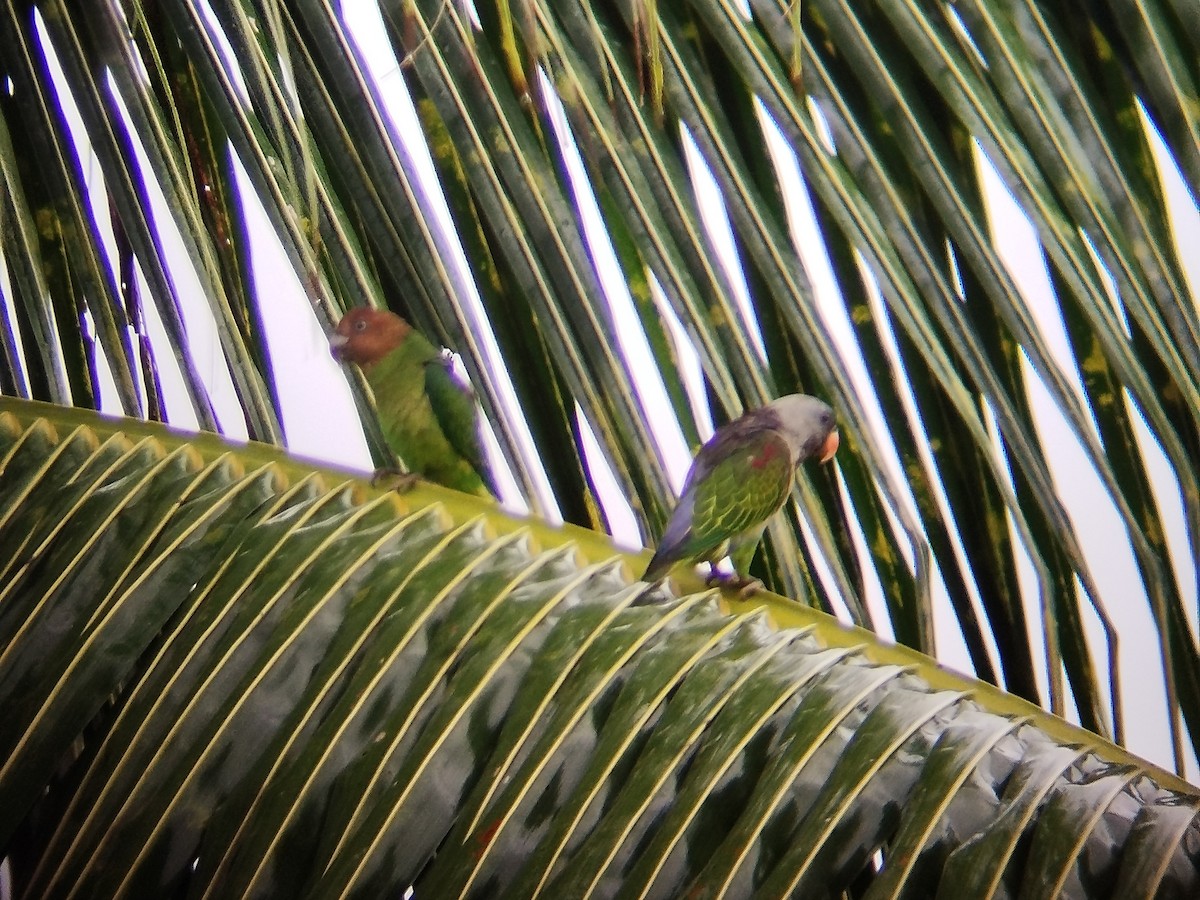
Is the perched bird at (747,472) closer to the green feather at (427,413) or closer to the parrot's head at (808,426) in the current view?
the parrot's head at (808,426)

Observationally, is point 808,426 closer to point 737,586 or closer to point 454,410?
point 737,586

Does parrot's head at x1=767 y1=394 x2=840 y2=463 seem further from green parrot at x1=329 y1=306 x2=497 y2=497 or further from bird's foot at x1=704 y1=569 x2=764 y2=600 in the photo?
green parrot at x1=329 y1=306 x2=497 y2=497

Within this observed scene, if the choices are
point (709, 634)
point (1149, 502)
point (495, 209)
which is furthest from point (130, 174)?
point (1149, 502)

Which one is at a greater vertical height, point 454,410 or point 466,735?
point 454,410

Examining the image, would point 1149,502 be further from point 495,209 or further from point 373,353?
point 373,353

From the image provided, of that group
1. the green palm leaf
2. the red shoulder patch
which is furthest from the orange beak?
the green palm leaf

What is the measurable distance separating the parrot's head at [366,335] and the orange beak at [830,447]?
0.42m

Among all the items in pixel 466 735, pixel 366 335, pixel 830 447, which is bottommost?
pixel 466 735

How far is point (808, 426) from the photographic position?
39.5 inches

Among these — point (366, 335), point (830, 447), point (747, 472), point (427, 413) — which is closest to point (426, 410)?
point (427, 413)

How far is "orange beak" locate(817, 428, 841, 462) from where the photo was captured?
0.92 metres

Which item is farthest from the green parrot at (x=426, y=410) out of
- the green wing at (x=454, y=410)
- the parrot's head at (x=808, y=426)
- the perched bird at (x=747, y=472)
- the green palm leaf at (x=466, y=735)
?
the green palm leaf at (x=466, y=735)

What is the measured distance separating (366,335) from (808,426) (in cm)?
53

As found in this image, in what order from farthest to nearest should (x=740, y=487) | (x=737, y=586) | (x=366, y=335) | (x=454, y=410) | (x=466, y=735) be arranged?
(x=454, y=410) → (x=366, y=335) → (x=740, y=487) → (x=737, y=586) → (x=466, y=735)
